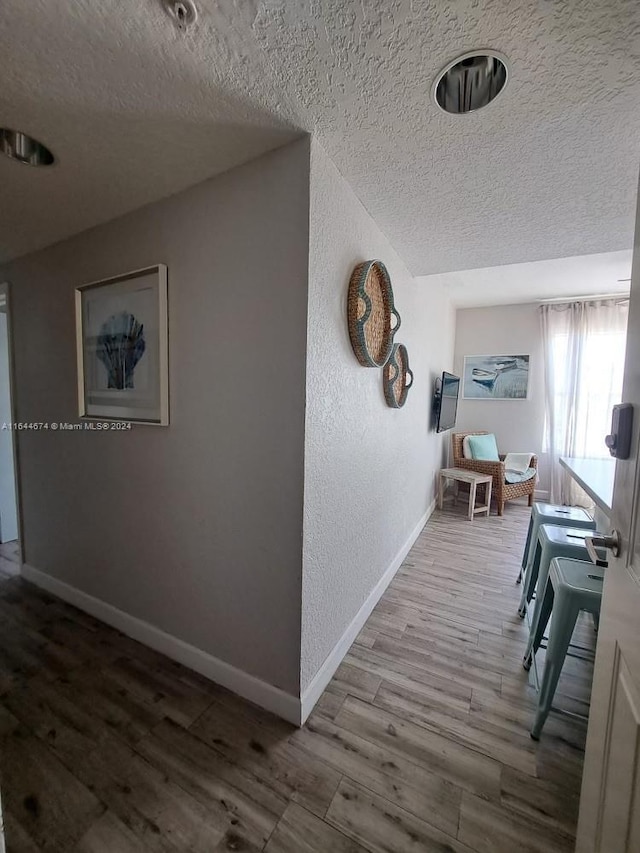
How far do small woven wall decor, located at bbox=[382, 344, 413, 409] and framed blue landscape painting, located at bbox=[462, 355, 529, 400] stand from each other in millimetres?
2881

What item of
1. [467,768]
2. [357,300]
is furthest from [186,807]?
[357,300]

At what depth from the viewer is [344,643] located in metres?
1.68

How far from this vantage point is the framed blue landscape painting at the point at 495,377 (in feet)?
14.9

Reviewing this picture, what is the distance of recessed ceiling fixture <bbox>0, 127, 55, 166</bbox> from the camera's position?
3.96 ft

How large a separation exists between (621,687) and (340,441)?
108cm

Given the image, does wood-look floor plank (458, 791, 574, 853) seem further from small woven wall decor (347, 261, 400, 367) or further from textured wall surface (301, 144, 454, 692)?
small woven wall decor (347, 261, 400, 367)

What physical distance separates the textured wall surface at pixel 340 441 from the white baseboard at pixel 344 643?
4 cm

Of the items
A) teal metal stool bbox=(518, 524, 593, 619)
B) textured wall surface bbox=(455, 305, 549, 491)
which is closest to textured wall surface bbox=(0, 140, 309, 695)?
teal metal stool bbox=(518, 524, 593, 619)

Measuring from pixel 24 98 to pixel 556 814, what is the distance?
277 centimetres

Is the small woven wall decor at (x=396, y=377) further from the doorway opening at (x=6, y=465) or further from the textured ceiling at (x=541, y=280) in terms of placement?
the doorway opening at (x=6, y=465)

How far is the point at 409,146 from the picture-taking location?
1197 millimetres

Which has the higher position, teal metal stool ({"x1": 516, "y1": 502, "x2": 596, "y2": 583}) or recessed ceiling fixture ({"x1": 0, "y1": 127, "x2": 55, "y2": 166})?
recessed ceiling fixture ({"x1": 0, "y1": 127, "x2": 55, "y2": 166})

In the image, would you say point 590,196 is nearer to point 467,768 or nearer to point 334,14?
point 334,14

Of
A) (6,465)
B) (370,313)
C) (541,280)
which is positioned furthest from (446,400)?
(6,465)
